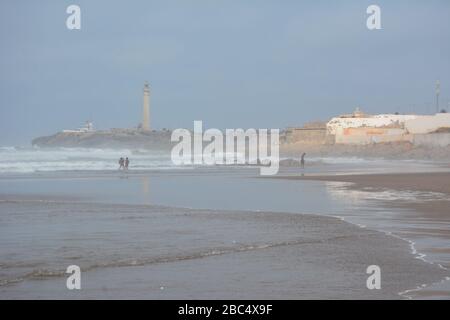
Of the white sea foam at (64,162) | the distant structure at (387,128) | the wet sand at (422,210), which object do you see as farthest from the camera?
the distant structure at (387,128)

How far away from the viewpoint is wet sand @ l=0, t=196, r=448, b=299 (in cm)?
696

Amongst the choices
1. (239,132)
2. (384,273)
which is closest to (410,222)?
(384,273)

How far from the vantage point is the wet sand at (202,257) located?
696cm

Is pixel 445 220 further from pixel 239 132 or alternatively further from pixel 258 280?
pixel 239 132

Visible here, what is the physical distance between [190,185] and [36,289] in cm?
1773

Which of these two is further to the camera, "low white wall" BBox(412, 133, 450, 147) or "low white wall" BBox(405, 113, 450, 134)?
"low white wall" BBox(405, 113, 450, 134)

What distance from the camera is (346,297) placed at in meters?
6.61

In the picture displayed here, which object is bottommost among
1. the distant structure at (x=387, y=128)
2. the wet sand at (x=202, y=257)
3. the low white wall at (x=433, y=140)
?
the wet sand at (x=202, y=257)

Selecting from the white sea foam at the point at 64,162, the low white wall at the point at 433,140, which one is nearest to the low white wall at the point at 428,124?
the low white wall at the point at 433,140

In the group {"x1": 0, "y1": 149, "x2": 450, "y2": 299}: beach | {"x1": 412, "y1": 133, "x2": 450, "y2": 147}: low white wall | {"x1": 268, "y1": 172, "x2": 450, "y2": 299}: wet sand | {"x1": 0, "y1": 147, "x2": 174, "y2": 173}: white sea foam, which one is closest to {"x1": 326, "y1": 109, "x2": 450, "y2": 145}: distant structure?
{"x1": 412, "y1": 133, "x2": 450, "y2": 147}: low white wall

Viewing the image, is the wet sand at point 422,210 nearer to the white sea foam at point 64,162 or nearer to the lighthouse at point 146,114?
the white sea foam at point 64,162

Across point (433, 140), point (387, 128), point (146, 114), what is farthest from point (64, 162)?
point (146, 114)

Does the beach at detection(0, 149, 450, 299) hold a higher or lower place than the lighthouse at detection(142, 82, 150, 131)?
lower

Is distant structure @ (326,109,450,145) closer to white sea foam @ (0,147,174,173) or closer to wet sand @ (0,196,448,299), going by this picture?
white sea foam @ (0,147,174,173)
